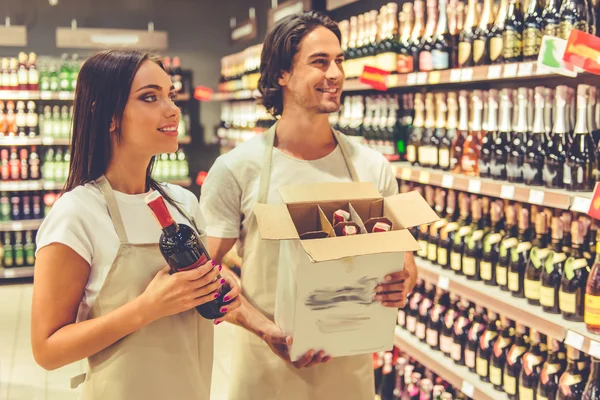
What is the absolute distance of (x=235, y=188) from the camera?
192 centimetres

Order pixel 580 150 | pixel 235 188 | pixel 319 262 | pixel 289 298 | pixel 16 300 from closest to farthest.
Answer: pixel 319 262
pixel 289 298
pixel 235 188
pixel 580 150
pixel 16 300

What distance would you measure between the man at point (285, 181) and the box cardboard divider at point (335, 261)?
0.62 feet

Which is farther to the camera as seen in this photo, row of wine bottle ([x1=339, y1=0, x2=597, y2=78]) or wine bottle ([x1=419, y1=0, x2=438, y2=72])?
wine bottle ([x1=419, y1=0, x2=438, y2=72])

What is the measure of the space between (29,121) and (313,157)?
595 centimetres

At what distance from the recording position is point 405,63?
3.76m

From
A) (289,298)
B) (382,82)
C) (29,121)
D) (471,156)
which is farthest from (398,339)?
(29,121)

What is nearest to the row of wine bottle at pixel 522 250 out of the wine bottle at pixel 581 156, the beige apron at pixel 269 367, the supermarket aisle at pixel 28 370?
the wine bottle at pixel 581 156

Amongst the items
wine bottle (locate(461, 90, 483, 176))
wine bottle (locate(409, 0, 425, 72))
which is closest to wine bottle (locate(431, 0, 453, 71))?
wine bottle (locate(409, 0, 425, 72))

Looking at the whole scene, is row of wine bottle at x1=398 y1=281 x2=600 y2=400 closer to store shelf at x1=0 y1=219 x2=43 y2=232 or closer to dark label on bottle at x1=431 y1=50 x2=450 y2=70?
dark label on bottle at x1=431 y1=50 x2=450 y2=70

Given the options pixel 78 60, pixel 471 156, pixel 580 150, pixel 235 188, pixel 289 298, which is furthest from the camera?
pixel 78 60

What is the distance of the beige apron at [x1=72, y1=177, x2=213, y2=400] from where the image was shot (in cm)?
134

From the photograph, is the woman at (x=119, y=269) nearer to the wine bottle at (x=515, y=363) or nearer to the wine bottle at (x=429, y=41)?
the wine bottle at (x=515, y=363)

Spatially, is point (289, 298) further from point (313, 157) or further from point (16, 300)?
point (16, 300)

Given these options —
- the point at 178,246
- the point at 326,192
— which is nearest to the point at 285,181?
the point at 326,192
